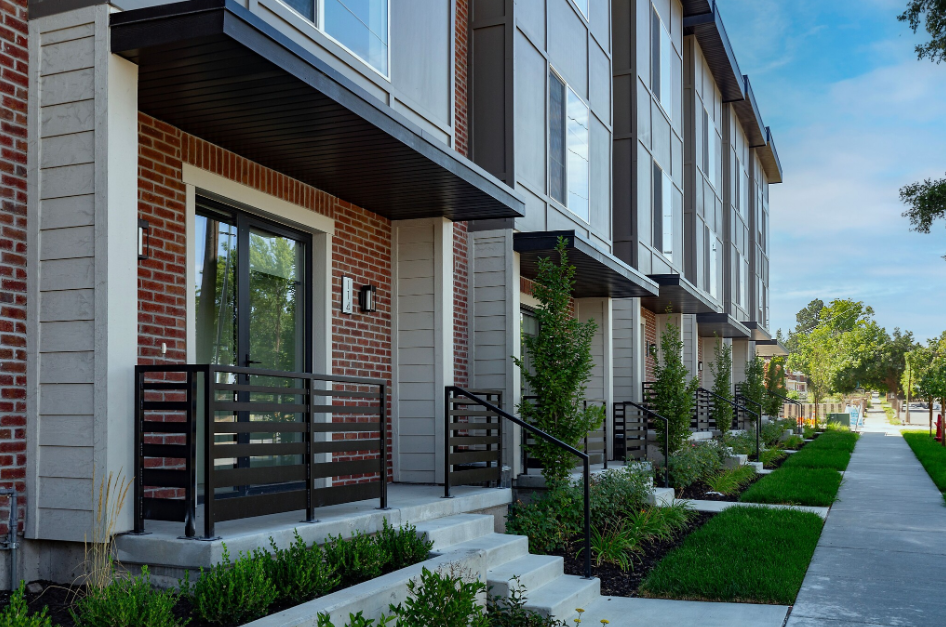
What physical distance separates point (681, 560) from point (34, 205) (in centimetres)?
622

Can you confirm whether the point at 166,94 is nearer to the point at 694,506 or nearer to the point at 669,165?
the point at 694,506

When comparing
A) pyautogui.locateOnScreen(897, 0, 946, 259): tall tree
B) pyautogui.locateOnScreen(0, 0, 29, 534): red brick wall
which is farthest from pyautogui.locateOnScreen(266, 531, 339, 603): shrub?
pyautogui.locateOnScreen(897, 0, 946, 259): tall tree

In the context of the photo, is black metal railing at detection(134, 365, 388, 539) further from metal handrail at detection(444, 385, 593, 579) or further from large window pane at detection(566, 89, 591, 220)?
large window pane at detection(566, 89, 591, 220)

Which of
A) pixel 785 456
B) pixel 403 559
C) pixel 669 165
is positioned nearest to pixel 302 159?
pixel 403 559

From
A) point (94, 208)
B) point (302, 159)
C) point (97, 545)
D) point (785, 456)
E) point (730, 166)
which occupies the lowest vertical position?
point (785, 456)

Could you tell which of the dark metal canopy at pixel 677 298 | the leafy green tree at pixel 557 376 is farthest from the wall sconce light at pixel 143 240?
the dark metal canopy at pixel 677 298

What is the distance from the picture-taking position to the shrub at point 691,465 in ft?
42.6

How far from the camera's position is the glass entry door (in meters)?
6.72

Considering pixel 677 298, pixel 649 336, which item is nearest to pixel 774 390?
pixel 649 336

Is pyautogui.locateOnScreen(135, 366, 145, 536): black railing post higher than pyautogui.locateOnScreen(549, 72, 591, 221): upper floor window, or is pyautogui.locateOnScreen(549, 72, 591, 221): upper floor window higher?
pyautogui.locateOnScreen(549, 72, 591, 221): upper floor window

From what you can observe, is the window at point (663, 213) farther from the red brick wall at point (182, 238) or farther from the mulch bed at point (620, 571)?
the red brick wall at point (182, 238)

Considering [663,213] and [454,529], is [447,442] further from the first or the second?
[663,213]

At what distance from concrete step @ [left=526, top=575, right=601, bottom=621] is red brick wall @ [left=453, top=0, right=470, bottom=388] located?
3.45 m

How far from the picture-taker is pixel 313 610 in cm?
447
